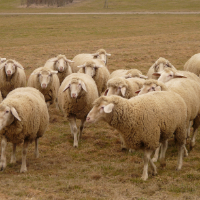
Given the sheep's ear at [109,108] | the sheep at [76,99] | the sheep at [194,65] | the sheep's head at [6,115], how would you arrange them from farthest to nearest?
the sheep at [194,65]
the sheep at [76,99]
the sheep's head at [6,115]
the sheep's ear at [109,108]

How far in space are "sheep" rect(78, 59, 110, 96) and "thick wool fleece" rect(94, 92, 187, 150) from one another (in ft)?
14.3

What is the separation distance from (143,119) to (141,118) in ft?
0.13

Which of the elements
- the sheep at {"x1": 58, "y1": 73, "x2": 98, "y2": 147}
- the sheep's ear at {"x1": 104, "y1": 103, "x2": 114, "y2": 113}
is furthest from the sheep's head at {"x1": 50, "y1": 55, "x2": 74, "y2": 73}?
the sheep's ear at {"x1": 104, "y1": 103, "x2": 114, "y2": 113}

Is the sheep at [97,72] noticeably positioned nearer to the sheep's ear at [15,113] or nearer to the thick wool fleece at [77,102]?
the thick wool fleece at [77,102]

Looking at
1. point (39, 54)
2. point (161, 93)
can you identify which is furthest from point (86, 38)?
point (161, 93)

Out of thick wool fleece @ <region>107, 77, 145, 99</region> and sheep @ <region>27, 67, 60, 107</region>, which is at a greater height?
thick wool fleece @ <region>107, 77, 145, 99</region>

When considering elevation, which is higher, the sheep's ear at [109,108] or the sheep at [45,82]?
the sheep's ear at [109,108]

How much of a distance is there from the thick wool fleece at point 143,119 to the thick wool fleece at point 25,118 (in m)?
1.56

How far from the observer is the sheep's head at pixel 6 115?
6.04 metres

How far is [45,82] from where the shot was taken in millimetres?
9648

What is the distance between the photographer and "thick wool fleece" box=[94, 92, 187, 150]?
5793 millimetres

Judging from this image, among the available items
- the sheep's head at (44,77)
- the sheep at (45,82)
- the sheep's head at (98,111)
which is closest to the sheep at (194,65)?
the sheep at (45,82)

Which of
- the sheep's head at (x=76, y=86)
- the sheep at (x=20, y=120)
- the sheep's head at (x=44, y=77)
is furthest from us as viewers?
the sheep's head at (x=44, y=77)

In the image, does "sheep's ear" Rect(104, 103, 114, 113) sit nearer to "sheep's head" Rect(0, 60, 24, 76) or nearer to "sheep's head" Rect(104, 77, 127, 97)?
"sheep's head" Rect(104, 77, 127, 97)
